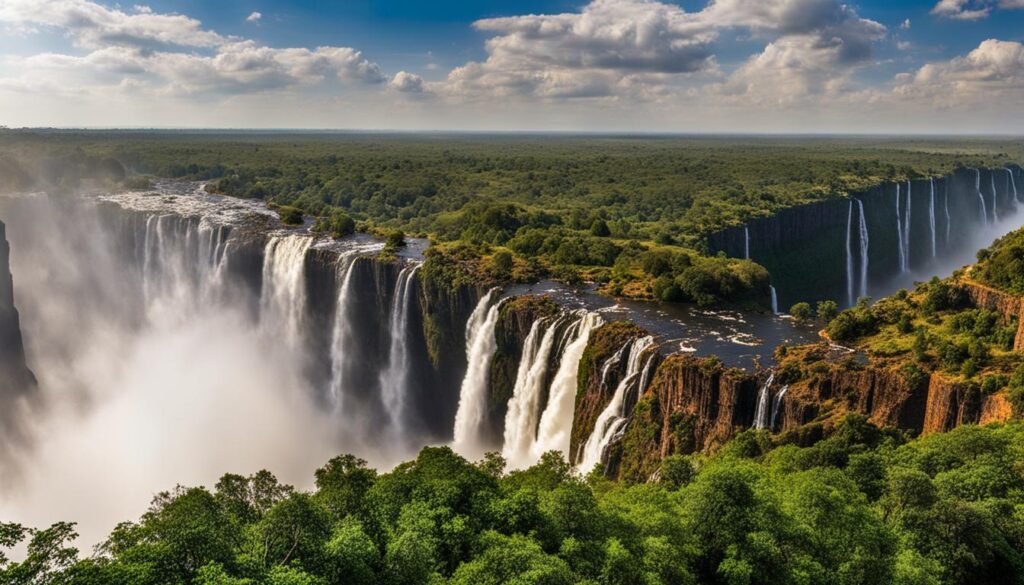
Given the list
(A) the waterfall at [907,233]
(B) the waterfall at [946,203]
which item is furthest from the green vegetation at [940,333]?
(B) the waterfall at [946,203]

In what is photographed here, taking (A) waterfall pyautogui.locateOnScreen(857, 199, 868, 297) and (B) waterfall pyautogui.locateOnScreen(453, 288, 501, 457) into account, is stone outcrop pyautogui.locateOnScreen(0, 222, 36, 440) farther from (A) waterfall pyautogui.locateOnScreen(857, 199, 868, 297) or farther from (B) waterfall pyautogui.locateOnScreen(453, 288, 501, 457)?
(A) waterfall pyautogui.locateOnScreen(857, 199, 868, 297)

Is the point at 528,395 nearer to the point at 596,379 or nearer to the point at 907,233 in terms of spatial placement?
the point at 596,379

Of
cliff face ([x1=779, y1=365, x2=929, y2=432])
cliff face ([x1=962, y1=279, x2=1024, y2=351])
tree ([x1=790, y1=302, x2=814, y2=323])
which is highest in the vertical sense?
cliff face ([x1=962, y1=279, x2=1024, y2=351])

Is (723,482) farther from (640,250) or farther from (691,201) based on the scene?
(691,201)

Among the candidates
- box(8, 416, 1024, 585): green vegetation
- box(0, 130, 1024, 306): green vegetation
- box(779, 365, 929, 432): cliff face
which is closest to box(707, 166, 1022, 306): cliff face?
box(0, 130, 1024, 306): green vegetation

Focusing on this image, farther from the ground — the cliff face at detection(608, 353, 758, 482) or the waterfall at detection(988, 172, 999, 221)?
the waterfall at detection(988, 172, 999, 221)

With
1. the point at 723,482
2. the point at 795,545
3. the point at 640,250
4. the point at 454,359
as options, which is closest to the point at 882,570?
the point at 795,545

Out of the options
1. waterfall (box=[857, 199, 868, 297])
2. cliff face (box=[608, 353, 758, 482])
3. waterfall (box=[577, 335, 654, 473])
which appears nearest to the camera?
cliff face (box=[608, 353, 758, 482])
